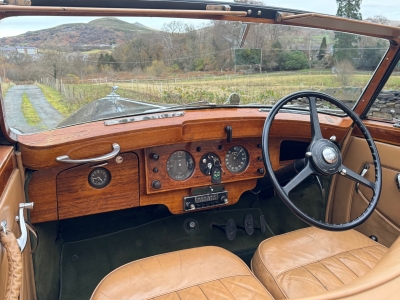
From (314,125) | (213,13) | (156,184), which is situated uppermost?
(213,13)

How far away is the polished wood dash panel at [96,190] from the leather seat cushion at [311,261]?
2.73ft

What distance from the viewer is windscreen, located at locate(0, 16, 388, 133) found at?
1645 mm

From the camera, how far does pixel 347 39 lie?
2361 mm

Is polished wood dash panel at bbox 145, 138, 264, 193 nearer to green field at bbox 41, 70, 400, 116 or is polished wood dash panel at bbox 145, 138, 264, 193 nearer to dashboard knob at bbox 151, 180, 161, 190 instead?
dashboard knob at bbox 151, 180, 161, 190

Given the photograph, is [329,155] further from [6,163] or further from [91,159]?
[6,163]

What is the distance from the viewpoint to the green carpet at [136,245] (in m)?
2.42

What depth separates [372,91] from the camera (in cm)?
258

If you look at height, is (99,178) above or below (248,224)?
above

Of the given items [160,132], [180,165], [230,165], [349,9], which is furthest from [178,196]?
[349,9]

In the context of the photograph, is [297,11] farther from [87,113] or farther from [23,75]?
[23,75]

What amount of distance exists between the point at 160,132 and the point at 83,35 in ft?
2.10

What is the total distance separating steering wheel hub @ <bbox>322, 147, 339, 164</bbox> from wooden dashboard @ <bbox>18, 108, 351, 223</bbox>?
0.45 m

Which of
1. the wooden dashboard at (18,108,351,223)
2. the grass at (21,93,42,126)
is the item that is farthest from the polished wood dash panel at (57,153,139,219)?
the grass at (21,93,42,126)

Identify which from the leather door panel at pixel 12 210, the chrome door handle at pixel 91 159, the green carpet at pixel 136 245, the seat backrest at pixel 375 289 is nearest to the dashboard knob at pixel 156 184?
the chrome door handle at pixel 91 159
